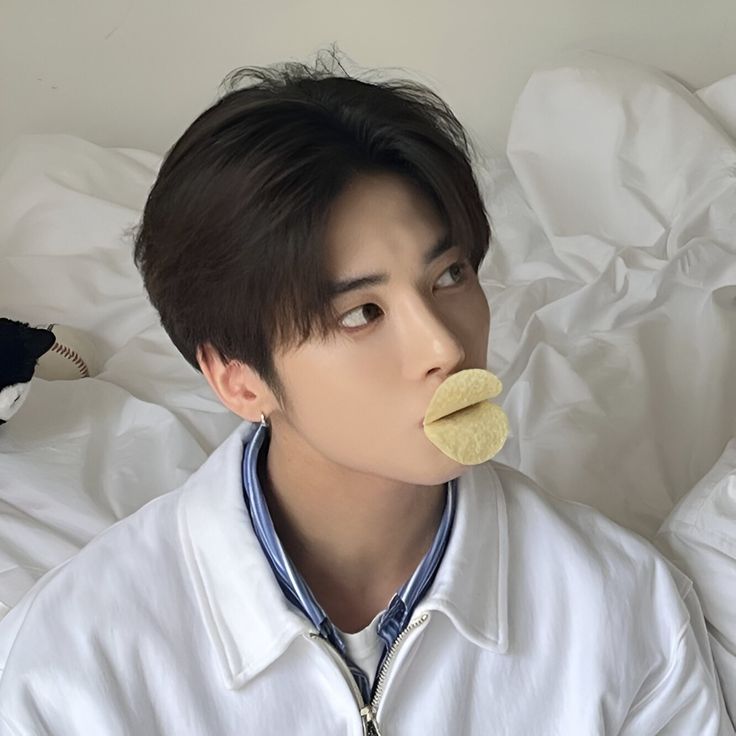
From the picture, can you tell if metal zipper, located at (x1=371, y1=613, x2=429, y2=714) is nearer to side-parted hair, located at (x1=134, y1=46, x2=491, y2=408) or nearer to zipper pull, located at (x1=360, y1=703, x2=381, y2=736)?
zipper pull, located at (x1=360, y1=703, x2=381, y2=736)

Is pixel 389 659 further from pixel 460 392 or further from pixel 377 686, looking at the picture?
pixel 460 392

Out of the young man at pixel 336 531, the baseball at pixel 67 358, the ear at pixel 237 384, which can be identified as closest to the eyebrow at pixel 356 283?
the young man at pixel 336 531

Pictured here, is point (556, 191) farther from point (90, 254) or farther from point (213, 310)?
point (213, 310)

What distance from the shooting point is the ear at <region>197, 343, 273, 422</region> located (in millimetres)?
711

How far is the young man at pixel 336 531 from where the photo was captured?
637mm

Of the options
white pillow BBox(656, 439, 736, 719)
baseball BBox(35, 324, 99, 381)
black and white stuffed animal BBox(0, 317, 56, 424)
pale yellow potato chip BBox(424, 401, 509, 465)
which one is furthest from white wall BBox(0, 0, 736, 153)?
pale yellow potato chip BBox(424, 401, 509, 465)

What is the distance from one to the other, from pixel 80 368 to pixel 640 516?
75 centimetres

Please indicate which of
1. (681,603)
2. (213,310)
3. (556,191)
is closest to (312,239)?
(213,310)

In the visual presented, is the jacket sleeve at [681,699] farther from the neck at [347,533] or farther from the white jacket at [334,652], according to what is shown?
the neck at [347,533]

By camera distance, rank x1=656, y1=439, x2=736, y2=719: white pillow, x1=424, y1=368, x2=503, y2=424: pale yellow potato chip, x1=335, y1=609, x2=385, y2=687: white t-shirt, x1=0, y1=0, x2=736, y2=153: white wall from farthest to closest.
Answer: x1=0, y1=0, x2=736, y2=153: white wall, x1=656, y1=439, x2=736, y2=719: white pillow, x1=335, y1=609, x2=385, y2=687: white t-shirt, x1=424, y1=368, x2=503, y2=424: pale yellow potato chip

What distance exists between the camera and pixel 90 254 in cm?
153

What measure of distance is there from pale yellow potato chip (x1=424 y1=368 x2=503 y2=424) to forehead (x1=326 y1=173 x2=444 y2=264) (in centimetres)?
9

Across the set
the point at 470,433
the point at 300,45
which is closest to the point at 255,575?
the point at 470,433

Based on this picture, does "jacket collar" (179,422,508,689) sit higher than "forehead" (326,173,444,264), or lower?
lower
